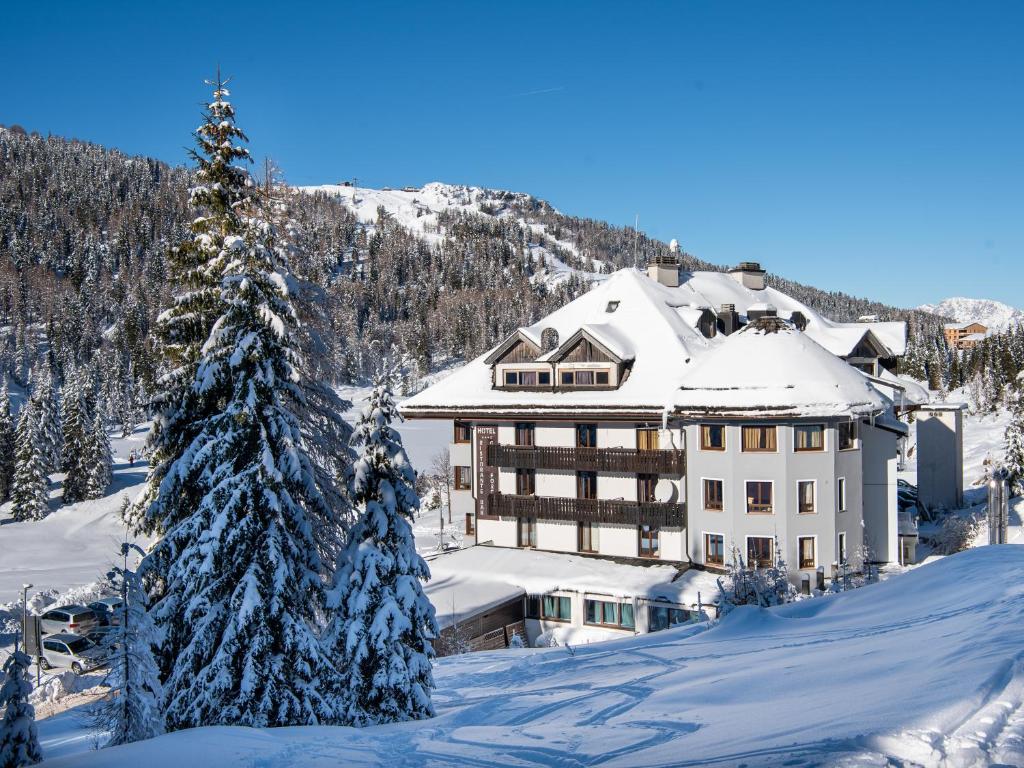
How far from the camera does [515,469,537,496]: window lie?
3031 cm

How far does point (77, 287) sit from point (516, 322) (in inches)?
3692

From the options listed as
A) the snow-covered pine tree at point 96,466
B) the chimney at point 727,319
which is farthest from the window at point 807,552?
the snow-covered pine tree at point 96,466

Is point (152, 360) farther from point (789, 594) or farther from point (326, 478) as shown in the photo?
point (789, 594)

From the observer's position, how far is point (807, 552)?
988 inches

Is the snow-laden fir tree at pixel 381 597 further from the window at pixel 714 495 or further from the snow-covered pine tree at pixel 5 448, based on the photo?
the snow-covered pine tree at pixel 5 448

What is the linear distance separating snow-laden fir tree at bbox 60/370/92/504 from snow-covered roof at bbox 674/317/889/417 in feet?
188

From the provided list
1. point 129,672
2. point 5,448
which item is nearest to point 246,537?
point 129,672

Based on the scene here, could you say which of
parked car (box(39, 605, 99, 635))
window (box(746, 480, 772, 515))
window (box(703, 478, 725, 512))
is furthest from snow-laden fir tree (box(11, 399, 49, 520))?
window (box(746, 480, 772, 515))

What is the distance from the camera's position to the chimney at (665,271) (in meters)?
35.2

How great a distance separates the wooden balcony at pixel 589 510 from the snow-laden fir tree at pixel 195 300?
16.0 meters

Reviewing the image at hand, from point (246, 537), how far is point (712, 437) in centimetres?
1756

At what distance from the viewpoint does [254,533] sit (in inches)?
520

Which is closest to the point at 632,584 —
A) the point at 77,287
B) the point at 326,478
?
the point at 326,478

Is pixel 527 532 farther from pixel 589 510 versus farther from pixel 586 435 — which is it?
pixel 586 435
